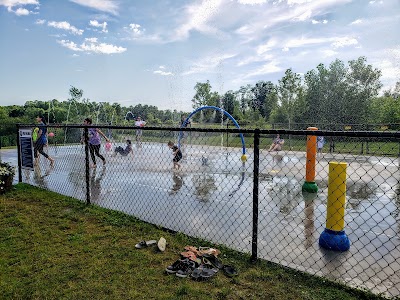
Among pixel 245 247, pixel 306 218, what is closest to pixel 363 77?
pixel 306 218

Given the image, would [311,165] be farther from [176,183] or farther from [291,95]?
[291,95]

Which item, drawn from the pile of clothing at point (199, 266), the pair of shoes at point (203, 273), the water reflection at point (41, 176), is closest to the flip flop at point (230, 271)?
the pile of clothing at point (199, 266)

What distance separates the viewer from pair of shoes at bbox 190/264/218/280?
3.50 metres

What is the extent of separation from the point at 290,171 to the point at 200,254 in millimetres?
8590

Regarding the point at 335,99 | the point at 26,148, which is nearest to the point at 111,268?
the point at 26,148

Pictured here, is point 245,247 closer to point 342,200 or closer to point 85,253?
point 342,200

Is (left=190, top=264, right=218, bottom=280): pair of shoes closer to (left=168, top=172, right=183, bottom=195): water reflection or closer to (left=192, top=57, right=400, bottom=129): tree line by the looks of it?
(left=168, top=172, right=183, bottom=195): water reflection

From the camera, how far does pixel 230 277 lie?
356 centimetres

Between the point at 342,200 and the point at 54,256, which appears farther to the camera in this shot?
the point at 342,200

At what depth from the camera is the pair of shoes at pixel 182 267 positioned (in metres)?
3.61

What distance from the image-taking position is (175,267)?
3.72 metres

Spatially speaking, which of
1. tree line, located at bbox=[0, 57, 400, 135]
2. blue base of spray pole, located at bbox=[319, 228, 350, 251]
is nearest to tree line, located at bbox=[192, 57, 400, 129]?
tree line, located at bbox=[0, 57, 400, 135]

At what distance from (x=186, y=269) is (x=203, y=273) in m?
0.21

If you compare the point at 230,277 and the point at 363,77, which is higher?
the point at 363,77
